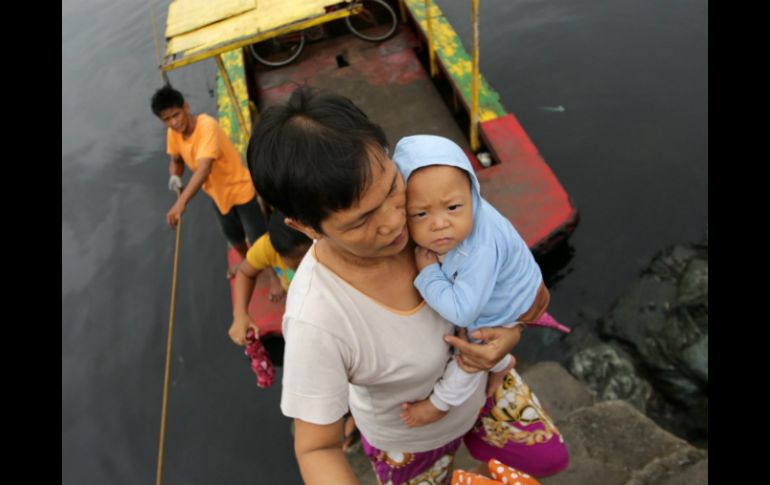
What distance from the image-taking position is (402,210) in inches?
50.7

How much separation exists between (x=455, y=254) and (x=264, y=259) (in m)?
1.65

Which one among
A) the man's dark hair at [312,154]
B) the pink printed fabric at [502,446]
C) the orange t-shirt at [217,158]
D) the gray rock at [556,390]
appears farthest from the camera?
the orange t-shirt at [217,158]

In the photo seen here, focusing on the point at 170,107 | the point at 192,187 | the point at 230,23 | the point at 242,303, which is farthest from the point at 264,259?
the point at 230,23

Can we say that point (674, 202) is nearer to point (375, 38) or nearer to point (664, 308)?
point (664, 308)

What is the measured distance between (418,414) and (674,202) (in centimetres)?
493

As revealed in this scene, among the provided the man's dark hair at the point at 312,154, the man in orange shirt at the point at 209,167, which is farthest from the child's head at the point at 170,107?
the man's dark hair at the point at 312,154

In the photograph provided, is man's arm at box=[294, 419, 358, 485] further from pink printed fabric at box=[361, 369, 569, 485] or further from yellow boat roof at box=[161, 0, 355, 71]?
yellow boat roof at box=[161, 0, 355, 71]

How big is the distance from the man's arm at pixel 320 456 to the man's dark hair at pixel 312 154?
0.57m

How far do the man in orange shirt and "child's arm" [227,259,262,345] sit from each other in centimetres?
104

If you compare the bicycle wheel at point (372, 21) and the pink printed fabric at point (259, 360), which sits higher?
the bicycle wheel at point (372, 21)

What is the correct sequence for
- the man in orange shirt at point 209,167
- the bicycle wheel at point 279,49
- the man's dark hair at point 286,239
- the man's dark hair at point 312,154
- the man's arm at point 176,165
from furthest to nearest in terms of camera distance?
1. the bicycle wheel at point 279,49
2. the man's arm at point 176,165
3. the man in orange shirt at point 209,167
4. the man's dark hair at point 286,239
5. the man's dark hair at point 312,154

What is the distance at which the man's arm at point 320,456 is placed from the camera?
1279 mm

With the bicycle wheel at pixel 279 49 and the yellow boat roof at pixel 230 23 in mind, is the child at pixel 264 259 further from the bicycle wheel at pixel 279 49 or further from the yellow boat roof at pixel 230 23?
the bicycle wheel at pixel 279 49

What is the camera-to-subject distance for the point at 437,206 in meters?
1.44
